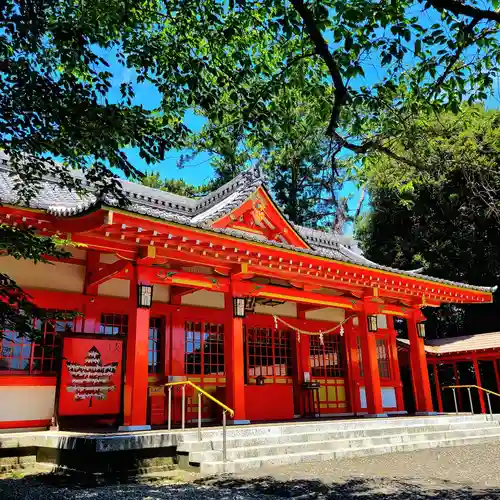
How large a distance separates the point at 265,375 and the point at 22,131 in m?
9.99

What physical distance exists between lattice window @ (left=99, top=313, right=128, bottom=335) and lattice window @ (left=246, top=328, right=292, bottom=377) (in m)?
3.39

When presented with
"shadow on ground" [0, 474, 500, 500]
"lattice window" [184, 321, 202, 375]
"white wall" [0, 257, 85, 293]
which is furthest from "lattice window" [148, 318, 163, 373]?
"shadow on ground" [0, 474, 500, 500]

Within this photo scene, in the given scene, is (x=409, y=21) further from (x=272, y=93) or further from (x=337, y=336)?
(x=337, y=336)

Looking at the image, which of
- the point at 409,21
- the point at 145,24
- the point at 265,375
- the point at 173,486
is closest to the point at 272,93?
the point at 409,21

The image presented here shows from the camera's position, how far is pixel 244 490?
580cm

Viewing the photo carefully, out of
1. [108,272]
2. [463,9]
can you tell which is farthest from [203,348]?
[463,9]

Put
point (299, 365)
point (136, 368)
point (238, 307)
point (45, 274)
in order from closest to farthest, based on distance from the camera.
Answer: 1. point (136, 368)
2. point (45, 274)
3. point (238, 307)
4. point (299, 365)

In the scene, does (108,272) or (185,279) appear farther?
(185,279)

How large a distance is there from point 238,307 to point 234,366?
4.00 ft

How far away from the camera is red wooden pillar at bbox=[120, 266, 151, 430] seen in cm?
831

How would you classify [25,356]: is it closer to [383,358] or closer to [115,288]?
[115,288]

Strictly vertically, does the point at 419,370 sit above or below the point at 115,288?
below

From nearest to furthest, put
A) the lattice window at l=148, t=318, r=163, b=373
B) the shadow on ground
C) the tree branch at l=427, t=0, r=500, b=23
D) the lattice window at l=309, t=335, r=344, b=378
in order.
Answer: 1. the tree branch at l=427, t=0, r=500, b=23
2. the shadow on ground
3. the lattice window at l=148, t=318, r=163, b=373
4. the lattice window at l=309, t=335, r=344, b=378

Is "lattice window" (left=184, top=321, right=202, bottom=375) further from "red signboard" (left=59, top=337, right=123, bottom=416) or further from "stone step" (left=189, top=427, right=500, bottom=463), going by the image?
"stone step" (left=189, top=427, right=500, bottom=463)
